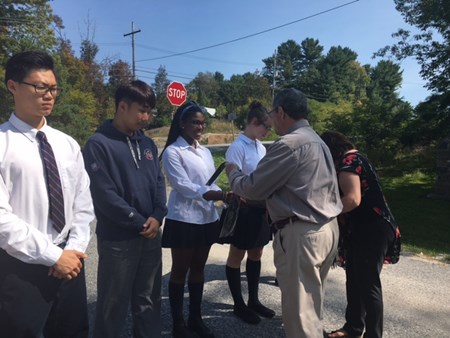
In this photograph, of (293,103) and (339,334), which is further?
(339,334)

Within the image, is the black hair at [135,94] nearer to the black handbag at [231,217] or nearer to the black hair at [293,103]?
the black hair at [293,103]

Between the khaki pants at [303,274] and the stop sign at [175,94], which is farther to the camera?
the stop sign at [175,94]

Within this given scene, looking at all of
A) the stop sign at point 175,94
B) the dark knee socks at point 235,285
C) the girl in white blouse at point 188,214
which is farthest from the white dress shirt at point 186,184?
the stop sign at point 175,94

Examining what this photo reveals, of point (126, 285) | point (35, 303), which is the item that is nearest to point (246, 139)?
point (126, 285)

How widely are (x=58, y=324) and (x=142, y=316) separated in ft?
2.31

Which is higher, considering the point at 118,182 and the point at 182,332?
the point at 118,182

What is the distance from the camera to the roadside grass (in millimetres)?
6450

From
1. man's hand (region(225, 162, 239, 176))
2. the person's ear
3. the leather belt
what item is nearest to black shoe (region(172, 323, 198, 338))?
the leather belt

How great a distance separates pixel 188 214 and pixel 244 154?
0.84 metres

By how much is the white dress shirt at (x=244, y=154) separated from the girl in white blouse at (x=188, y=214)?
32cm

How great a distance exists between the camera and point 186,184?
3.01 meters

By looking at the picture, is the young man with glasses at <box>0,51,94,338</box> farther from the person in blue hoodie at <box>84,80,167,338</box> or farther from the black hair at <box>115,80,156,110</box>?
the black hair at <box>115,80,156,110</box>

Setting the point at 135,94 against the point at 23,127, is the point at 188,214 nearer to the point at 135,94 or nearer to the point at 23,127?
the point at 135,94

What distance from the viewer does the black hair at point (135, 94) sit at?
8.34ft
